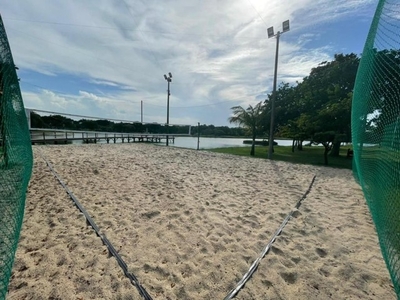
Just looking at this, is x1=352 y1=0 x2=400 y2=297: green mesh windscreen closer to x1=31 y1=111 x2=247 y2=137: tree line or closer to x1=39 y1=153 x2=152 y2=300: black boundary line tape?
x1=39 y1=153 x2=152 y2=300: black boundary line tape

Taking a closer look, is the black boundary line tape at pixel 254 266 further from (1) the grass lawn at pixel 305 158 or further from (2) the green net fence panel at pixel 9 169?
(1) the grass lawn at pixel 305 158

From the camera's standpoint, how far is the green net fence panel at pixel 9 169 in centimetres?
195

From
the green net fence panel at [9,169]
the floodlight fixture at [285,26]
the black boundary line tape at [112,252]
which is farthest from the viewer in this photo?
the floodlight fixture at [285,26]

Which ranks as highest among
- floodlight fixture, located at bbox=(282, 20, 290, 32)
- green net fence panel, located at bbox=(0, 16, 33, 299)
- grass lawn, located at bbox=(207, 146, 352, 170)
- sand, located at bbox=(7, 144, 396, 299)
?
floodlight fixture, located at bbox=(282, 20, 290, 32)

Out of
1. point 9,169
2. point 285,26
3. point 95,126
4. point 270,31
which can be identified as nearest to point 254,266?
point 9,169

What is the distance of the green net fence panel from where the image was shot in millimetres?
1949

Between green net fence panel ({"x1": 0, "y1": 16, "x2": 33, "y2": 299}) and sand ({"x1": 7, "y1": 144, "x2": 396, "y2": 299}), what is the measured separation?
11 cm

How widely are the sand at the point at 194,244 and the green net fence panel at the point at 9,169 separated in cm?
11

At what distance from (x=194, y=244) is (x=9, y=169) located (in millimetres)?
3404

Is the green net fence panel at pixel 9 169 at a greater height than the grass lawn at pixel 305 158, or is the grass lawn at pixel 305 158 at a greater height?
the green net fence panel at pixel 9 169

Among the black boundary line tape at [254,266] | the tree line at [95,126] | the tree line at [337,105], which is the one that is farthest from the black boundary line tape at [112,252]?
the tree line at [95,126]

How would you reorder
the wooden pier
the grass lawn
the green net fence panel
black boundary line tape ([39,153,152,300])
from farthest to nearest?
the wooden pier < the grass lawn < the green net fence panel < black boundary line tape ([39,153,152,300])

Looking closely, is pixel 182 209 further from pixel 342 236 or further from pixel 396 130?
pixel 396 130

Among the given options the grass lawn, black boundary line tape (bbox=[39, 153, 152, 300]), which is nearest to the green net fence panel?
black boundary line tape (bbox=[39, 153, 152, 300])
